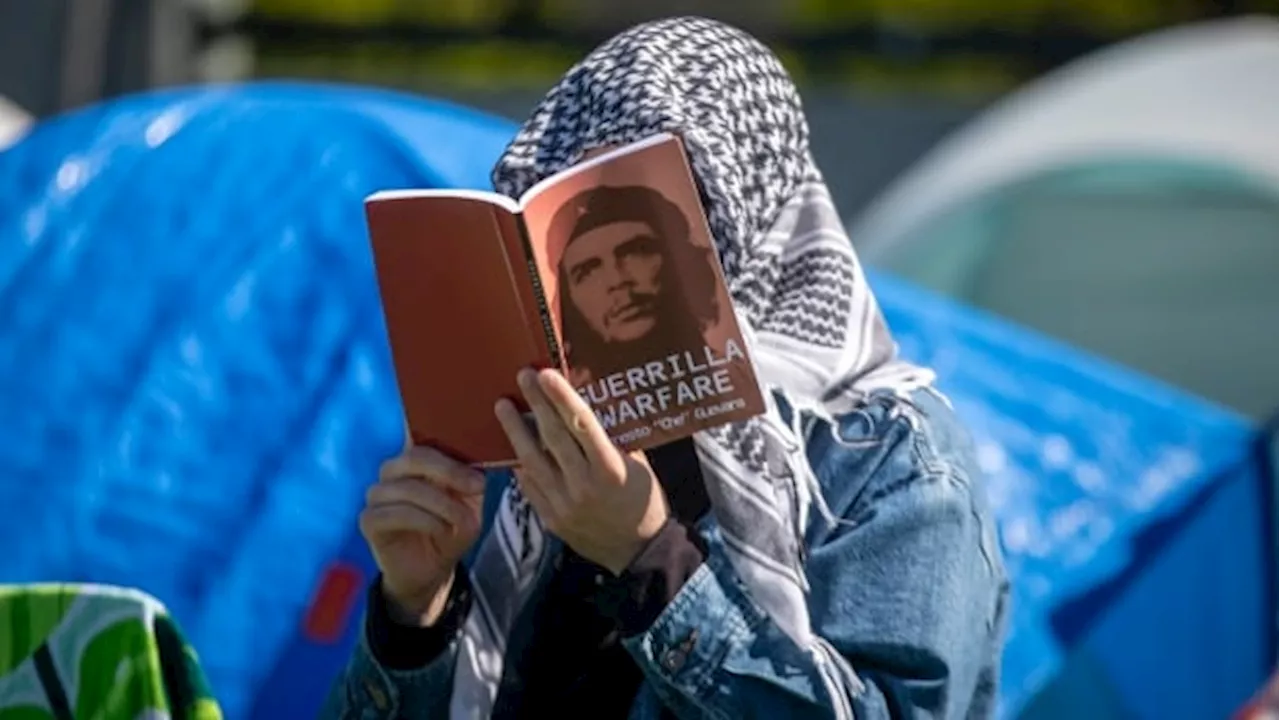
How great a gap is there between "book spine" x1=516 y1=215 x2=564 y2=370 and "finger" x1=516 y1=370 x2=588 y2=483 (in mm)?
35

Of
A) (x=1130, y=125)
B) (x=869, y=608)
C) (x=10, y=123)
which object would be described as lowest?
(x=1130, y=125)

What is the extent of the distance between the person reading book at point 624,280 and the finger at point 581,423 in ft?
0.11

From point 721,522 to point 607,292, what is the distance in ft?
0.60

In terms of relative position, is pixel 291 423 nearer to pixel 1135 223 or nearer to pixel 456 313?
pixel 456 313

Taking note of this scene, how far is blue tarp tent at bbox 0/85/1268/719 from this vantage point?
2822 mm

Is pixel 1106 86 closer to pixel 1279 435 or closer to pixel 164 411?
pixel 1279 435

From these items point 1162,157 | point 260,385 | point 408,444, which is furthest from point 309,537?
point 1162,157

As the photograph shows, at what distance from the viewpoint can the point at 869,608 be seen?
1.55m

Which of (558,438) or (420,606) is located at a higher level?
(558,438)

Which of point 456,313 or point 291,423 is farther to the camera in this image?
point 291,423

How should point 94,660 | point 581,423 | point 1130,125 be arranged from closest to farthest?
point 581,423 < point 94,660 < point 1130,125

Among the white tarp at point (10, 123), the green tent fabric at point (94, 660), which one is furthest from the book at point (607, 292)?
the white tarp at point (10, 123)

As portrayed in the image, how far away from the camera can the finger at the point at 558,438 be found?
1485mm

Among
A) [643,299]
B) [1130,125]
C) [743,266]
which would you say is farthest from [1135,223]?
[643,299]
